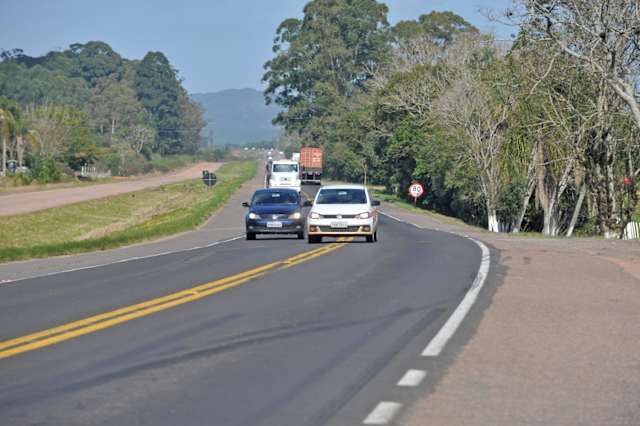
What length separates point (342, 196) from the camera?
31047 millimetres

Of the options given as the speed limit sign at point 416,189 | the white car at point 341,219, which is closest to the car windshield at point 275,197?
the white car at point 341,219

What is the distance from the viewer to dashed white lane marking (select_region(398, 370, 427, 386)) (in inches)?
344

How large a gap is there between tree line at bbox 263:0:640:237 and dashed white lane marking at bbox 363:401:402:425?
31302 mm

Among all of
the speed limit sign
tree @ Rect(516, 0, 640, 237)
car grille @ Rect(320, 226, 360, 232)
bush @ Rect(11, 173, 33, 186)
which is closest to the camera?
car grille @ Rect(320, 226, 360, 232)

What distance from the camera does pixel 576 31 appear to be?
4084 centimetres

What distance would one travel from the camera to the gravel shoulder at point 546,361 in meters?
7.73

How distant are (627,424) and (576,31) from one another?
35370 millimetres

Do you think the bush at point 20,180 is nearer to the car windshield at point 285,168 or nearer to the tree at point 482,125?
the car windshield at point 285,168

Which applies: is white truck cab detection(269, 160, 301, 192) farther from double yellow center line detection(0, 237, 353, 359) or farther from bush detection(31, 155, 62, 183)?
double yellow center line detection(0, 237, 353, 359)

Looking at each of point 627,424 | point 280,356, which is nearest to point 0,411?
point 280,356

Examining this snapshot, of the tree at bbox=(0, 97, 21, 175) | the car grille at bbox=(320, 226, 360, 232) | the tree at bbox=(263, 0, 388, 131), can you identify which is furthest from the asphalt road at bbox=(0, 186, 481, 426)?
the tree at bbox=(263, 0, 388, 131)

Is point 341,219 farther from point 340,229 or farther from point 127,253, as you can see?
point 127,253

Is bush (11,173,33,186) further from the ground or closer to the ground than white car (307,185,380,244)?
closer to the ground

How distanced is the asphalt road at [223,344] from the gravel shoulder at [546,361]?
59 centimetres
